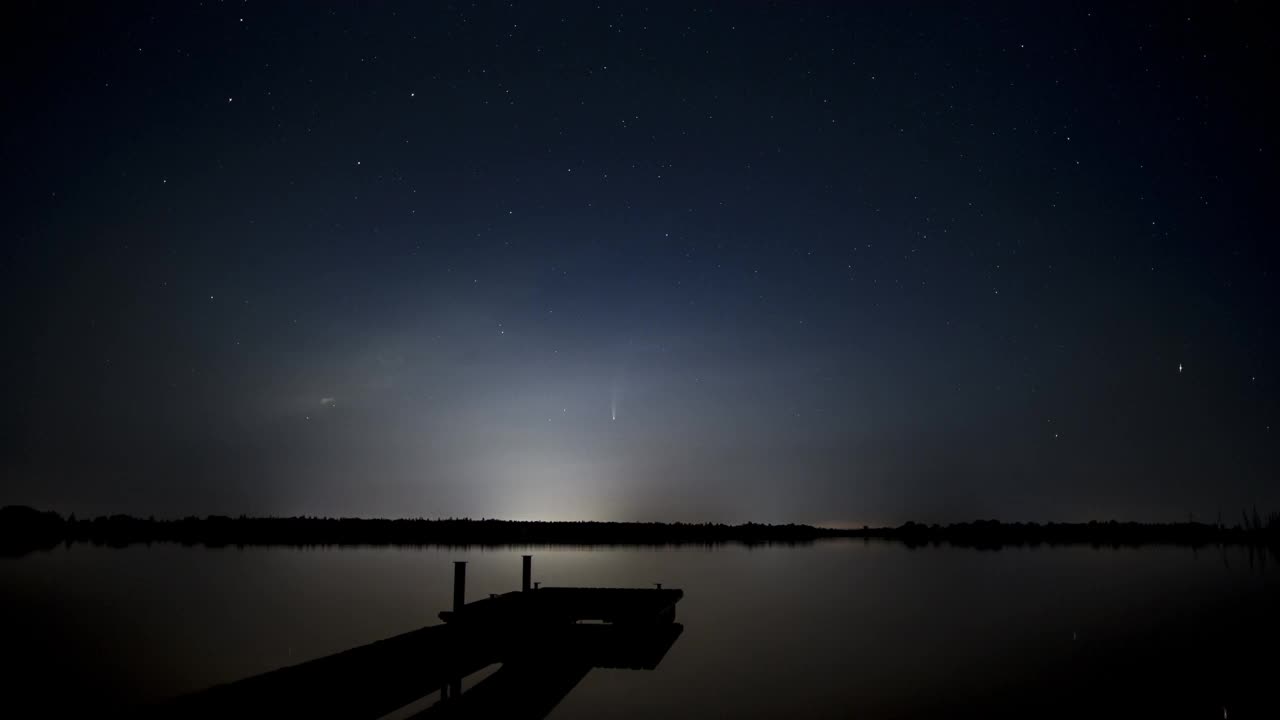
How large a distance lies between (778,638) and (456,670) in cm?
1526

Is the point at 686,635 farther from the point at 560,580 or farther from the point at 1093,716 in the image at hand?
the point at 560,580

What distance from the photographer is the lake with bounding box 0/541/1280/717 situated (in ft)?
57.5

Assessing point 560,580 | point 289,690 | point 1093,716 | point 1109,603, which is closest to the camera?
point 289,690

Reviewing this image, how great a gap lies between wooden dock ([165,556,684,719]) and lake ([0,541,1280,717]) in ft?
5.62

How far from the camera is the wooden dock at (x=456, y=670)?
30.2ft

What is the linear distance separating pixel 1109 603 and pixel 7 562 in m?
70.9

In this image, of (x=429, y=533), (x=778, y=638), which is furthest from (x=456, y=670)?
(x=429, y=533)

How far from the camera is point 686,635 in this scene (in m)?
24.9

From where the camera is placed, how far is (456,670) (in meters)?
12.4

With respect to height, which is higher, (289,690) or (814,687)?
(289,690)

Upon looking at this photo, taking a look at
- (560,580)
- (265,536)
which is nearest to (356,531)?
(265,536)

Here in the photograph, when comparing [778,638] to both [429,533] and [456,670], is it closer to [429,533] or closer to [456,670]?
[456,670]

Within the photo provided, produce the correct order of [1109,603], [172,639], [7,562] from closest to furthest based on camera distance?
[172,639]
[1109,603]
[7,562]

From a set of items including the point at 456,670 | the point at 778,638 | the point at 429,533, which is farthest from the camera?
the point at 429,533
